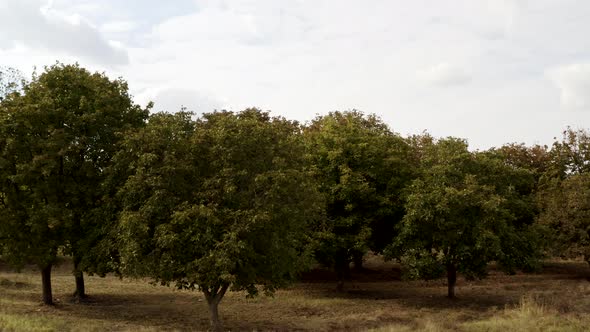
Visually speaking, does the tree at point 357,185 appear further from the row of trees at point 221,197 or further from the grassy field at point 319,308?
the grassy field at point 319,308

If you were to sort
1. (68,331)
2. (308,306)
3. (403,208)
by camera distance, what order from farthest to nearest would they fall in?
(403,208) < (308,306) < (68,331)

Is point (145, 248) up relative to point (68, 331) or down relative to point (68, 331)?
up

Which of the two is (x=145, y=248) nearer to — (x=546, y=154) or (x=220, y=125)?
(x=220, y=125)

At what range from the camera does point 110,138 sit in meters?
26.5

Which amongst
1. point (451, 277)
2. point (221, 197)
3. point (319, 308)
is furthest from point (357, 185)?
point (221, 197)

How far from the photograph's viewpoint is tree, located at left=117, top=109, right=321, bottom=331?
2072 centimetres

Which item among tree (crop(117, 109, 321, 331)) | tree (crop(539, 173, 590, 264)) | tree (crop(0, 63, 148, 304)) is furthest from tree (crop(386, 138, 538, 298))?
tree (crop(0, 63, 148, 304))

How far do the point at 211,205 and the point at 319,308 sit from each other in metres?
11.8

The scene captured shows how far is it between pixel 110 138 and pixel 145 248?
747 centimetres

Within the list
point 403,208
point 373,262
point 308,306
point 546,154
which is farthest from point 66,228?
point 546,154

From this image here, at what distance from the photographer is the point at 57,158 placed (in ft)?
82.9

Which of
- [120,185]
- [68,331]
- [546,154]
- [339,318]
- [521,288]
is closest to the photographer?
[68,331]

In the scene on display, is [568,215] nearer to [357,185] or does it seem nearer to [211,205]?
[357,185]

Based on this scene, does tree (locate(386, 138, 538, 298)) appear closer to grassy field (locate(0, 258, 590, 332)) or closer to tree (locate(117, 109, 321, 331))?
grassy field (locate(0, 258, 590, 332))
